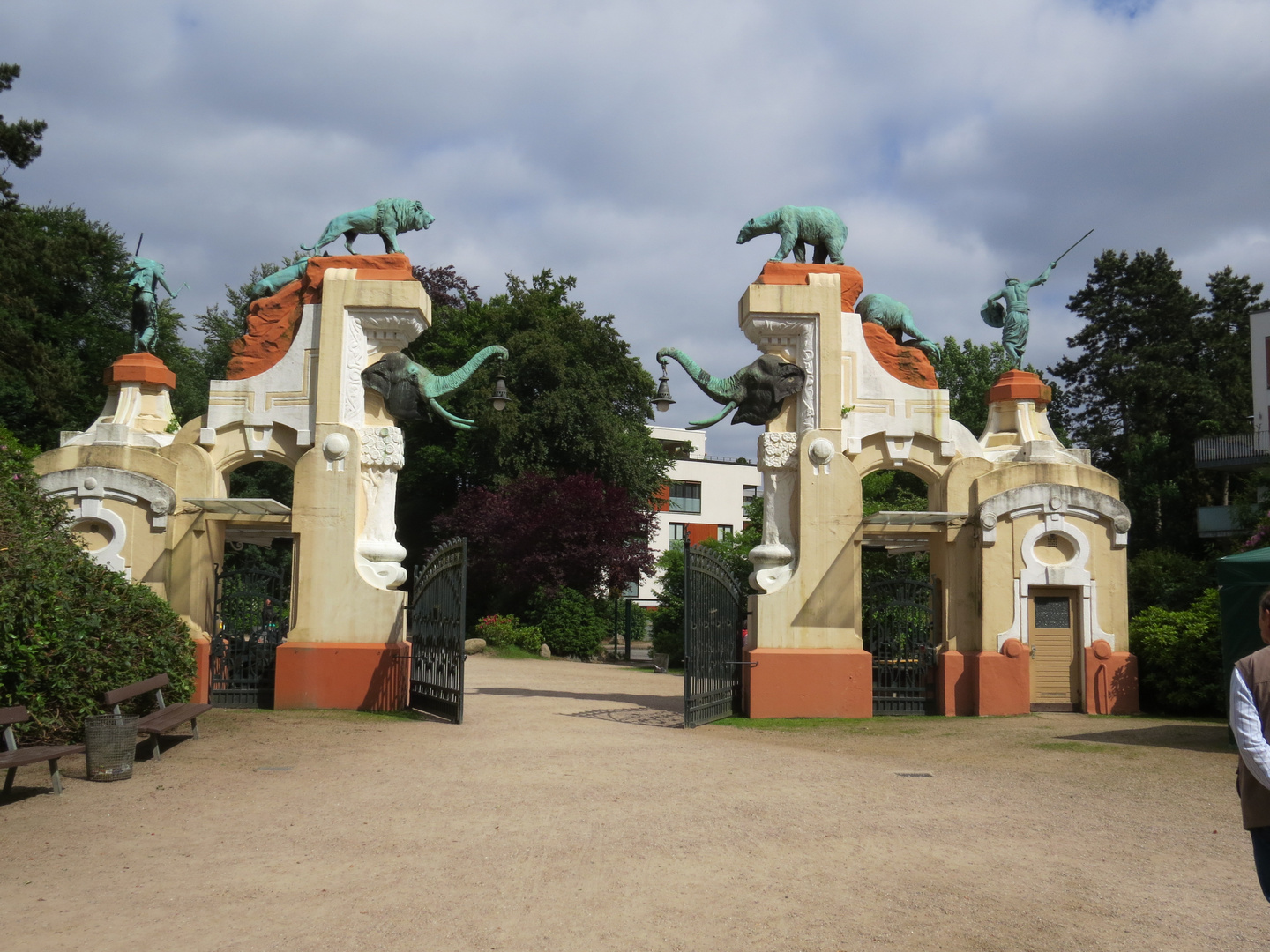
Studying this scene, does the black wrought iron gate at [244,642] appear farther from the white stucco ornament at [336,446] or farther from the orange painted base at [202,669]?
the white stucco ornament at [336,446]

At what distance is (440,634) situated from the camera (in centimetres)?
1466

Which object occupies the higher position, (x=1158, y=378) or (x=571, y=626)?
(x=1158, y=378)

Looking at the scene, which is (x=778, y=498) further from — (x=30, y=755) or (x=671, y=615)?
(x=671, y=615)

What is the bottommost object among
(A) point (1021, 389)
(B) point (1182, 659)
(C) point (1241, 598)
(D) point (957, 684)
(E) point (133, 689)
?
(D) point (957, 684)

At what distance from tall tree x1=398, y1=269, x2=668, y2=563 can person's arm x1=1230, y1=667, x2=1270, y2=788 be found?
2910 cm

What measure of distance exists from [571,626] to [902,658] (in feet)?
50.9

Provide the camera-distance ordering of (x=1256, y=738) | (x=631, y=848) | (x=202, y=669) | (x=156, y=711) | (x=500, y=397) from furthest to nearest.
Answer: (x=500, y=397) < (x=202, y=669) < (x=156, y=711) < (x=631, y=848) < (x=1256, y=738)

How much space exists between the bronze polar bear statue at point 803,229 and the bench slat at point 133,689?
402 inches

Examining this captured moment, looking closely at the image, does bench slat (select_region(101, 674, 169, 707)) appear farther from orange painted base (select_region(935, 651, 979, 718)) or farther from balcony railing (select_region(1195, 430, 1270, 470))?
balcony railing (select_region(1195, 430, 1270, 470))

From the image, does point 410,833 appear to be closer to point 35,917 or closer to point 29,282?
point 35,917

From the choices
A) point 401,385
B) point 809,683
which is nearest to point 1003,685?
point 809,683

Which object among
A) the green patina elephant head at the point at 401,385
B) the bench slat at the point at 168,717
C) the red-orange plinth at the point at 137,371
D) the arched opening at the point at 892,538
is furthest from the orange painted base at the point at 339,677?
the arched opening at the point at 892,538

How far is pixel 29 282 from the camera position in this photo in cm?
2406

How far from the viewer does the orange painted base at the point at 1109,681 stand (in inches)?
620
